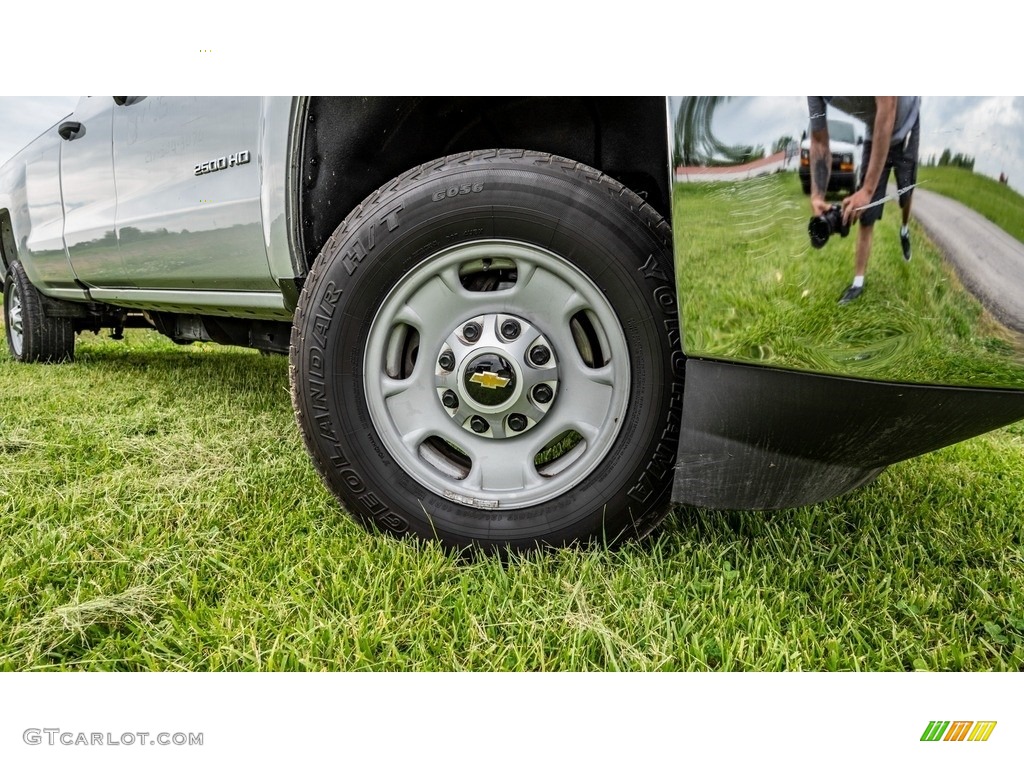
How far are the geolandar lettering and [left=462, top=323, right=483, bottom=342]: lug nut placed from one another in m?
0.84

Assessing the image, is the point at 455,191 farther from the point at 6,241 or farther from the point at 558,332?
the point at 6,241

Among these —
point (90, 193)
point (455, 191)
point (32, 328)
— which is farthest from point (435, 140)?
point (32, 328)

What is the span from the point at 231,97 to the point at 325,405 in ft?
3.22

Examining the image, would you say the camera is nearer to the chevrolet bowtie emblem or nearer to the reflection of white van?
the reflection of white van

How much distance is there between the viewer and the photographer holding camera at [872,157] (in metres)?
0.87

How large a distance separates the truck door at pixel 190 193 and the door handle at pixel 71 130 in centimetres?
48

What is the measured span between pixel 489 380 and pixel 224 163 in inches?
42.3

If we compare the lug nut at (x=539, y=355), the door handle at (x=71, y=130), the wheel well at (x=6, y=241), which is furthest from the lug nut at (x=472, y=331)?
the wheel well at (x=6, y=241)

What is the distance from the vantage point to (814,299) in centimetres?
97

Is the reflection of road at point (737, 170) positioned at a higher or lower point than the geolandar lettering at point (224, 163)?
lower

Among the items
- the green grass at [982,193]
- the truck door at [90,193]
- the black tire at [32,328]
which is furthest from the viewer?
the black tire at [32,328]

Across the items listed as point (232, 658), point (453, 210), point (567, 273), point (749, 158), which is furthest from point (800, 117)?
point (232, 658)

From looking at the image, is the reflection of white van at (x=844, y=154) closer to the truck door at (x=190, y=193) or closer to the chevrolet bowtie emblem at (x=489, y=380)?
the chevrolet bowtie emblem at (x=489, y=380)

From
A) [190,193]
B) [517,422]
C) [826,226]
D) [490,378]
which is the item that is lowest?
[517,422]
